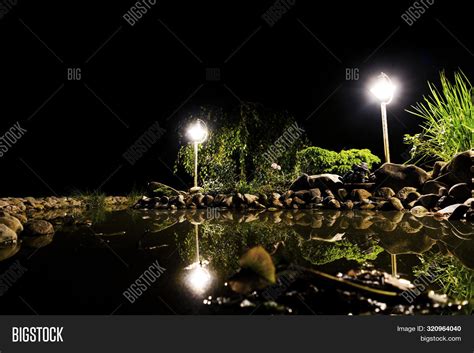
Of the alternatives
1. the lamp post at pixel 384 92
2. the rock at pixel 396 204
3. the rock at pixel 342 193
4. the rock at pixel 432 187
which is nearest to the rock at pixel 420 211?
the rock at pixel 396 204

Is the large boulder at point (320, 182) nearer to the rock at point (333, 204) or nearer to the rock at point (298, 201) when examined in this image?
the rock at point (298, 201)

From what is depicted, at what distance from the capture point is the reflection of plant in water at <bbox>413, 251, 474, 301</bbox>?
1509 mm

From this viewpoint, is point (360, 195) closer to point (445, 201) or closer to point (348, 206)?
point (348, 206)

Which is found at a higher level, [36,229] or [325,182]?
[325,182]

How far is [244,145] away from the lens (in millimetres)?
9602

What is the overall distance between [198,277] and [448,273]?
1.42m

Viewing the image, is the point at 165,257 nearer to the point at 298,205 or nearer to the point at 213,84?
the point at 298,205

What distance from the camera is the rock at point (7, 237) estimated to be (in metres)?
2.97

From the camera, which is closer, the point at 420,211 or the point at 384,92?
the point at 420,211

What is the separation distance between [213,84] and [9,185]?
7977mm

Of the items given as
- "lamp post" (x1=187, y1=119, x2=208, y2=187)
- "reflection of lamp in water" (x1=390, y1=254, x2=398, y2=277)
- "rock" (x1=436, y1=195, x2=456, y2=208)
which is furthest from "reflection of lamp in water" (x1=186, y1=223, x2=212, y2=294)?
"lamp post" (x1=187, y1=119, x2=208, y2=187)

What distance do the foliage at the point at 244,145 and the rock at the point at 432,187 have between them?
417cm

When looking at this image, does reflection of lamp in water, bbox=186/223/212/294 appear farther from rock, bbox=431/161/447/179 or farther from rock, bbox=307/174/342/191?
rock, bbox=307/174/342/191

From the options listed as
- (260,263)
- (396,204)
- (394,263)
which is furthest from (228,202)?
(260,263)
